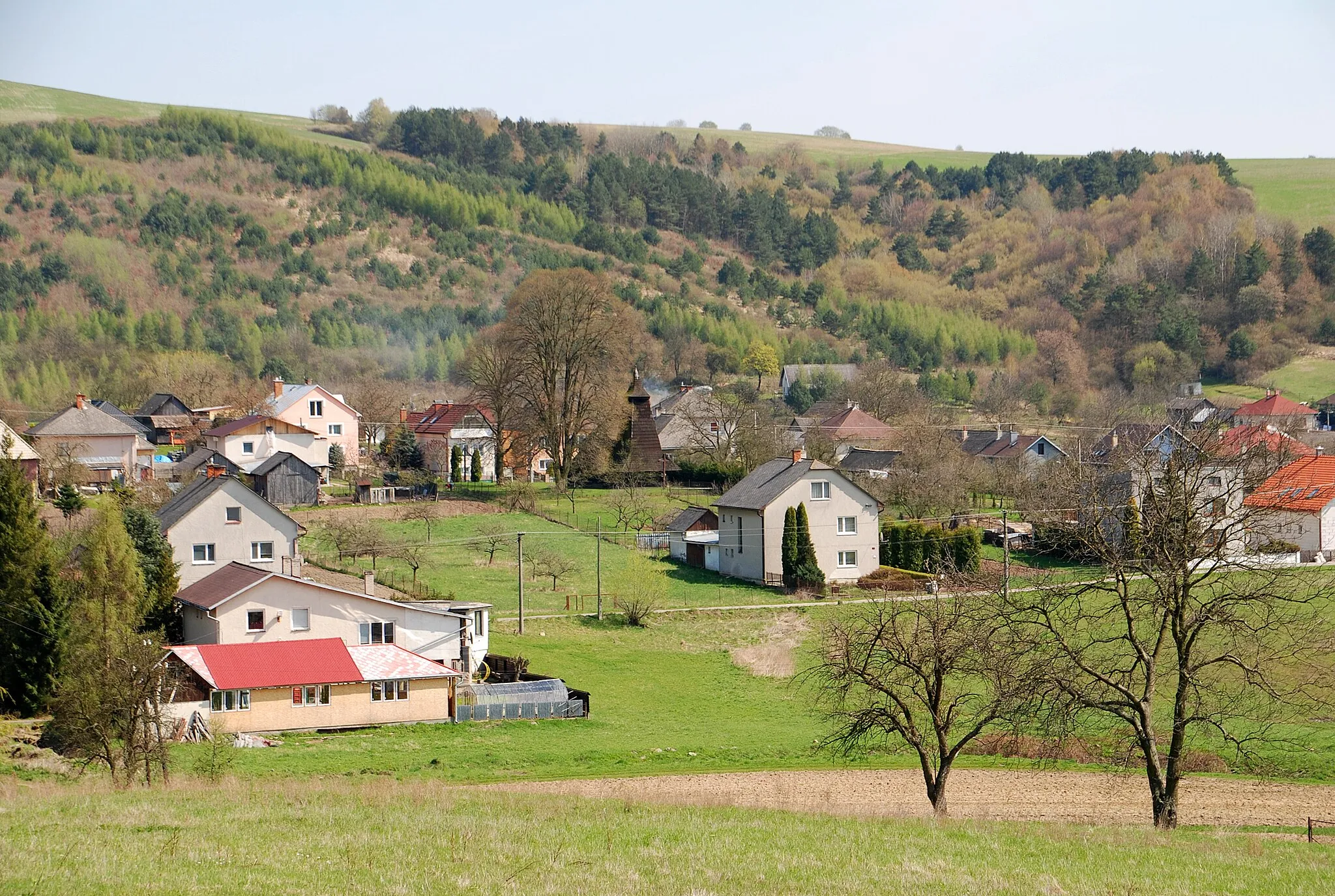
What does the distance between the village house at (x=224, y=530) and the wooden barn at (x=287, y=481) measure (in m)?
16.2

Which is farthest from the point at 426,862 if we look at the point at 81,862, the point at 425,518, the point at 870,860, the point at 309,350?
the point at 309,350

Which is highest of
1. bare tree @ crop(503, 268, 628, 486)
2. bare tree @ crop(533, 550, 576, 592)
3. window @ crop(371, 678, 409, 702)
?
bare tree @ crop(503, 268, 628, 486)

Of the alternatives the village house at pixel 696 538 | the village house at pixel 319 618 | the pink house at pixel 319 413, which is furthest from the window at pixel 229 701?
the pink house at pixel 319 413

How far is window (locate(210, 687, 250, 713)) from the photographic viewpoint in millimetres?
29609

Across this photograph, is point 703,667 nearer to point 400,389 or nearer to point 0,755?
point 0,755

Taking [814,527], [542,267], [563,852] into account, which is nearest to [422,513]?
[814,527]

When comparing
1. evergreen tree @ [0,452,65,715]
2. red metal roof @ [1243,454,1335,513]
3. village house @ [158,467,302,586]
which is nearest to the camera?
evergreen tree @ [0,452,65,715]

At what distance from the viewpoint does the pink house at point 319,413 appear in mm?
75812

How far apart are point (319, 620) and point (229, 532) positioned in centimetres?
775

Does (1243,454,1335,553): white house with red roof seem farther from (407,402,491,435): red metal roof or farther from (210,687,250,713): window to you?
(407,402,491,435): red metal roof

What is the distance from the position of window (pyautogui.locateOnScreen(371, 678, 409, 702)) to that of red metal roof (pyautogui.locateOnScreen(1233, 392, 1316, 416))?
249 ft

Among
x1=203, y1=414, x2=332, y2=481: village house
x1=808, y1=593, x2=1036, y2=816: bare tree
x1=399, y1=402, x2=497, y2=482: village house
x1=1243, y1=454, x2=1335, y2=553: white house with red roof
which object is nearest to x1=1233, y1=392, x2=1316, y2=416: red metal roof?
x1=1243, y1=454, x2=1335, y2=553: white house with red roof

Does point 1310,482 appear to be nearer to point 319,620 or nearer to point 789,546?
point 789,546

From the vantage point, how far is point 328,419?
253ft
